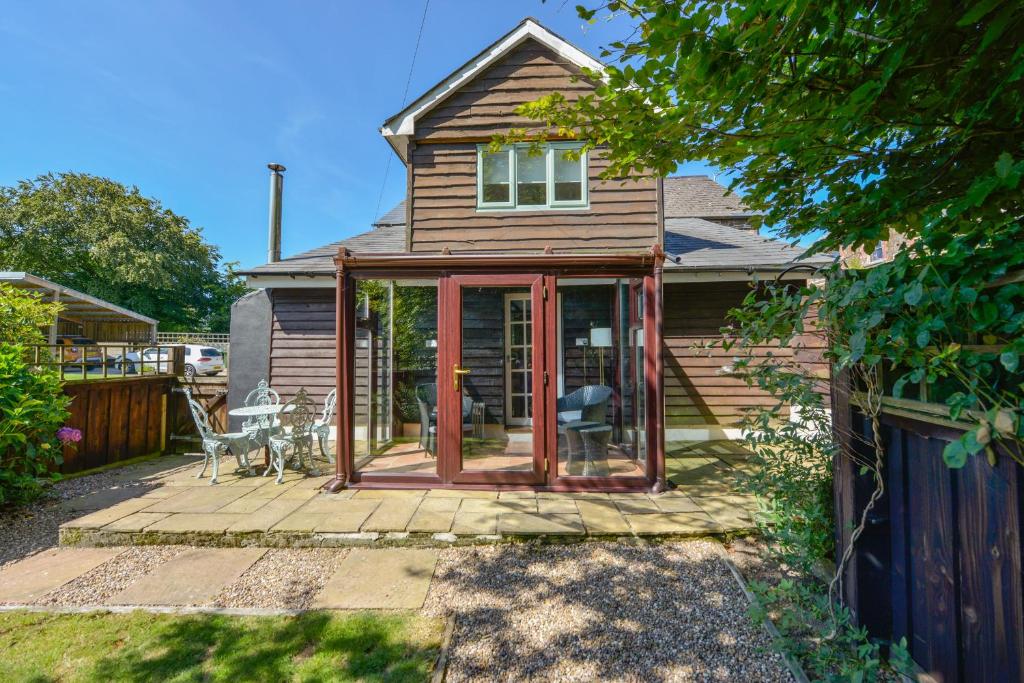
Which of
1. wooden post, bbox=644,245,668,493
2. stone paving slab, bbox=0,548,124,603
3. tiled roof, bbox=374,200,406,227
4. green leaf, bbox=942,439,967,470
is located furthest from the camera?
tiled roof, bbox=374,200,406,227

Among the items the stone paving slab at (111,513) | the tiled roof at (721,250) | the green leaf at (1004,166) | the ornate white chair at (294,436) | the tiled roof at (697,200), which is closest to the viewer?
the green leaf at (1004,166)

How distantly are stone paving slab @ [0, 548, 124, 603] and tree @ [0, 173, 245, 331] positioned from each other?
26.6 meters

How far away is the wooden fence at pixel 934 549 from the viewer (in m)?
1.40

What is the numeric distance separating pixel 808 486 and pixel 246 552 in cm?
400

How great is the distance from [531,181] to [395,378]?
3.53 m

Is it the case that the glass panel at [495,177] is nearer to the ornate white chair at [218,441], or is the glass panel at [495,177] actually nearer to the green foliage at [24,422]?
the ornate white chair at [218,441]

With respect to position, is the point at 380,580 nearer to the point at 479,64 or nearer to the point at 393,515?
the point at 393,515

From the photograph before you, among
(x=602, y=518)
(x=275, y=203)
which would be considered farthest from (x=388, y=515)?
(x=275, y=203)

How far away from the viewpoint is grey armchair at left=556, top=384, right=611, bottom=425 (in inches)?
177

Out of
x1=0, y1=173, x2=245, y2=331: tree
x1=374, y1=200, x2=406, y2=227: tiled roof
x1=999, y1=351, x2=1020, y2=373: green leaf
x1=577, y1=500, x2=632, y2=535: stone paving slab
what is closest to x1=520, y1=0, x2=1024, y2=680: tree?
x1=999, y1=351, x2=1020, y2=373: green leaf

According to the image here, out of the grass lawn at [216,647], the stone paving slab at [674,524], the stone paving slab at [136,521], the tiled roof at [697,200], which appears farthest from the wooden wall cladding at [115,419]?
the tiled roof at [697,200]

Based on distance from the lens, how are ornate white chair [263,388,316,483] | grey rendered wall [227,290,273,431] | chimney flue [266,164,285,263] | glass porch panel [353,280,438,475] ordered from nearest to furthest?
1. glass porch panel [353,280,438,475]
2. ornate white chair [263,388,316,483]
3. grey rendered wall [227,290,273,431]
4. chimney flue [266,164,285,263]

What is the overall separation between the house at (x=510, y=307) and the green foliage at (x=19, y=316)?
7.07 feet

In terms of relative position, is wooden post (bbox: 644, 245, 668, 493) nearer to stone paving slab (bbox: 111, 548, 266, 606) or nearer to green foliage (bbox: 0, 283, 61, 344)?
stone paving slab (bbox: 111, 548, 266, 606)
